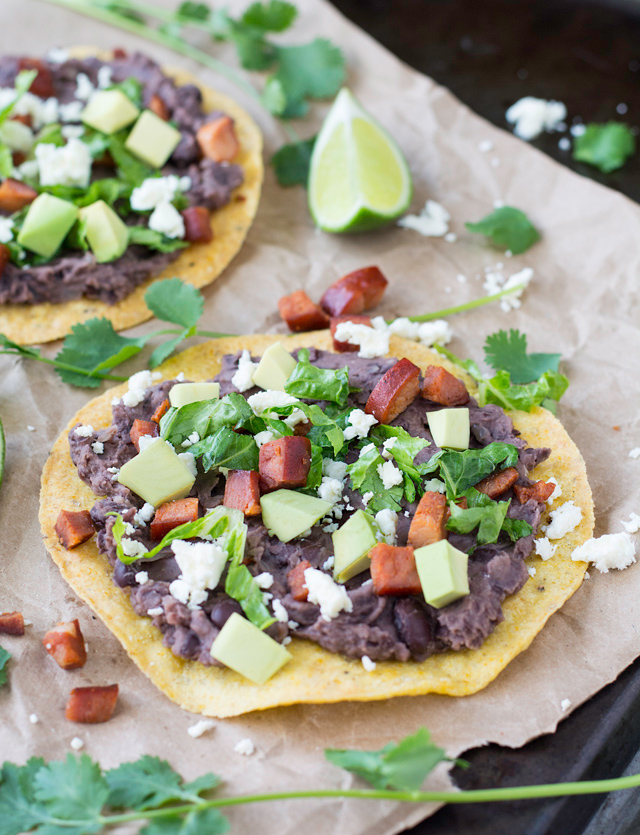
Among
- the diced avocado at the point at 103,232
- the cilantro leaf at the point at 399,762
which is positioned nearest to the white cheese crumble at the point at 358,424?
the cilantro leaf at the point at 399,762

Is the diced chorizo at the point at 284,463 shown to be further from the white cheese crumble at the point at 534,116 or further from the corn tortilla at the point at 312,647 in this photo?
the white cheese crumble at the point at 534,116

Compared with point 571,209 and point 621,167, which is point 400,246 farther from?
point 621,167

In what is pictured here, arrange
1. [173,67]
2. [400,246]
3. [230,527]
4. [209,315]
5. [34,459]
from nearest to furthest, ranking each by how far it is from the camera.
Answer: [230,527] → [34,459] → [209,315] → [400,246] → [173,67]

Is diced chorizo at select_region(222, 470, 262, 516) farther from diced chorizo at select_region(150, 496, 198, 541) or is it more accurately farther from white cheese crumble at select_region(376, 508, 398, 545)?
white cheese crumble at select_region(376, 508, 398, 545)

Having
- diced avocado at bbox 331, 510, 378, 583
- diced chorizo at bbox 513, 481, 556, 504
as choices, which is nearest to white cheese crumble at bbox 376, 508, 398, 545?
diced avocado at bbox 331, 510, 378, 583

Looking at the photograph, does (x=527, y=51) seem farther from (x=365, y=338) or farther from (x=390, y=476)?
(x=390, y=476)

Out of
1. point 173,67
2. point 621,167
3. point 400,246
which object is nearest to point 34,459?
point 400,246

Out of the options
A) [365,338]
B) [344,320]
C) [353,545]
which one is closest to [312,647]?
[353,545]
